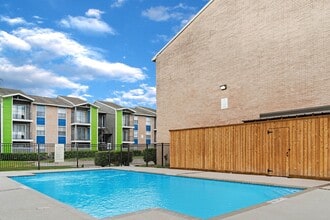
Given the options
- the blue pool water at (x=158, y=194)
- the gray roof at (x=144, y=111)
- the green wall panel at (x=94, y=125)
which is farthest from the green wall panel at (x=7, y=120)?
the blue pool water at (x=158, y=194)

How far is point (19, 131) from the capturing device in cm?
4134

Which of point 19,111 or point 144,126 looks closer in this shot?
point 19,111

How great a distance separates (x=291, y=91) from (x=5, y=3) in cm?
1429

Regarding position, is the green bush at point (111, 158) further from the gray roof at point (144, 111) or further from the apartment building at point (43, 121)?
the gray roof at point (144, 111)

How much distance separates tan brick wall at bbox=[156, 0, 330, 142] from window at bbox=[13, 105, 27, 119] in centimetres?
2333

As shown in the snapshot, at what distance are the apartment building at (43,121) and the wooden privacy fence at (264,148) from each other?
25057 millimetres

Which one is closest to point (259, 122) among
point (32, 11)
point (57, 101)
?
point (32, 11)

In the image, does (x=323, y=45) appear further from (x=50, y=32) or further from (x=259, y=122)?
(x=50, y=32)

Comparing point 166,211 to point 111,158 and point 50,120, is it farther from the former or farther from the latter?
point 50,120

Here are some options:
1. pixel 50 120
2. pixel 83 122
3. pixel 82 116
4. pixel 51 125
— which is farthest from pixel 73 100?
pixel 51 125

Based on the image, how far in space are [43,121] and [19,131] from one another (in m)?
3.33

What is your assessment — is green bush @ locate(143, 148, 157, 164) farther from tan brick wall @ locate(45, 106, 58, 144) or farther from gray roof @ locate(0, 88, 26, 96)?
gray roof @ locate(0, 88, 26, 96)

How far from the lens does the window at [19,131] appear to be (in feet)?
134

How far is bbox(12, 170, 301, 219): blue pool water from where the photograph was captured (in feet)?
→ 30.3
